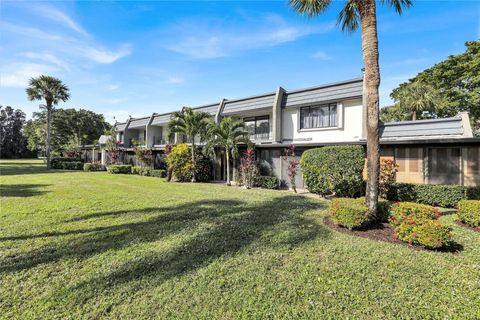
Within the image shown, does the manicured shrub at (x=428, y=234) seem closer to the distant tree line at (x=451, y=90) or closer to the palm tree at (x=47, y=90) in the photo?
the distant tree line at (x=451, y=90)

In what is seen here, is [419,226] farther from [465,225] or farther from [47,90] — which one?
[47,90]

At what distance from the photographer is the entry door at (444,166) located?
1048 cm

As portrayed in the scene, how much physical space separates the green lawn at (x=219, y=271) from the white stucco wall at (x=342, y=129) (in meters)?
8.44

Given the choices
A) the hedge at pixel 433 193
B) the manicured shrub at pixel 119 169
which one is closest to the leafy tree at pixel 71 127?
the manicured shrub at pixel 119 169

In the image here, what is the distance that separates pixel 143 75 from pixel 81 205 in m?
10.9

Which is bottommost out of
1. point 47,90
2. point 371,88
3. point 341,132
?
point 341,132

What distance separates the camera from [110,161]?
2834 centimetres

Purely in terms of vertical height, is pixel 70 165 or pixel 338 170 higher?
pixel 338 170

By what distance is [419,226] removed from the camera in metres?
5.26

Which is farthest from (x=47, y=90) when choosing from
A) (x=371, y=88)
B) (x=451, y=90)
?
(x=451, y=90)

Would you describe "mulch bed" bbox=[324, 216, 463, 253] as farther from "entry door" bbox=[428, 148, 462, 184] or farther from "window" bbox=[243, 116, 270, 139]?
"window" bbox=[243, 116, 270, 139]

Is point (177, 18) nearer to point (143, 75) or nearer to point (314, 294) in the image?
point (143, 75)

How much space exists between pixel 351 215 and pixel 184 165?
44.5ft

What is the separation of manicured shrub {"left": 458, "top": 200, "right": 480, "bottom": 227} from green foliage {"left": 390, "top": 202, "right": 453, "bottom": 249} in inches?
82.4
